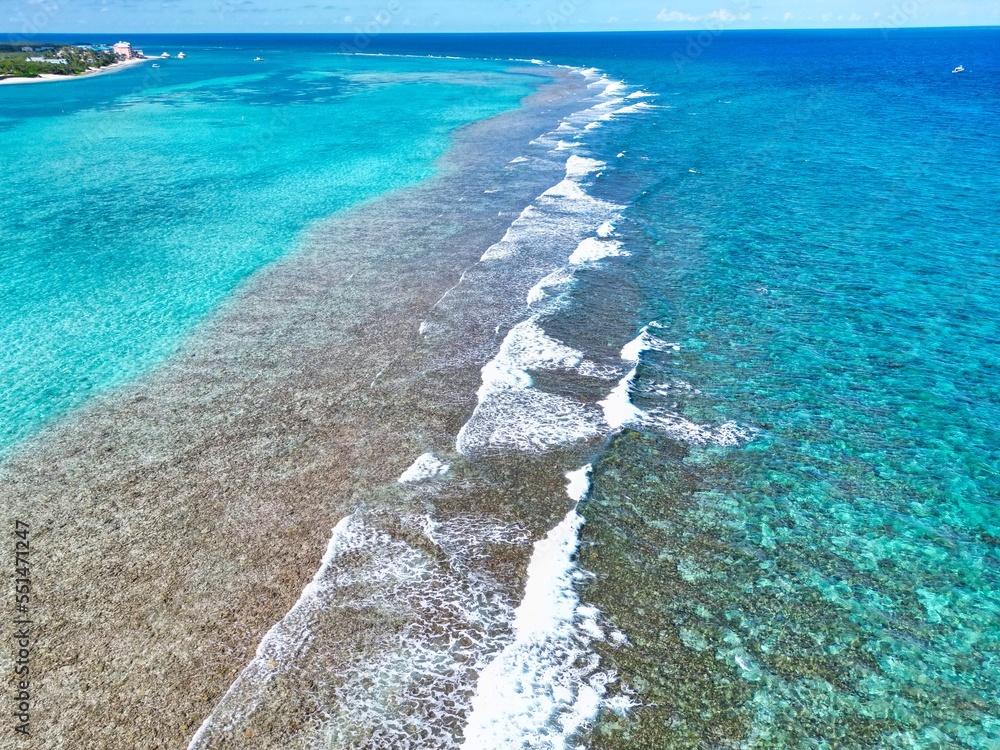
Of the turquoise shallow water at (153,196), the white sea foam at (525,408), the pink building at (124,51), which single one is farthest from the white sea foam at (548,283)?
the pink building at (124,51)

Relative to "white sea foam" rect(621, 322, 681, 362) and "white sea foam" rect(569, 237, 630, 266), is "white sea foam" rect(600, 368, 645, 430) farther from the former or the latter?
"white sea foam" rect(569, 237, 630, 266)

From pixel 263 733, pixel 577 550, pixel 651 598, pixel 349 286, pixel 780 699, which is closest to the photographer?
pixel 263 733

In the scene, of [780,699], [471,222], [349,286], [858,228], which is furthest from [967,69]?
[780,699]

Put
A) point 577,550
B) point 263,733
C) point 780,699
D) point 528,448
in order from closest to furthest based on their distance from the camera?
point 263,733
point 780,699
point 577,550
point 528,448

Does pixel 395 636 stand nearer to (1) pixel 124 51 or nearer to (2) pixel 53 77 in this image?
(2) pixel 53 77

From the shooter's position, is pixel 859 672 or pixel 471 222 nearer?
pixel 859 672

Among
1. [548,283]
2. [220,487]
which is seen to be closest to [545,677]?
[220,487]

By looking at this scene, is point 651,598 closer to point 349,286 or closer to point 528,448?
point 528,448

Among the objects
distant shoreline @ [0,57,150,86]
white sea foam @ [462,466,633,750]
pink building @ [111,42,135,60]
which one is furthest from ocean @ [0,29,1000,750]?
pink building @ [111,42,135,60]
